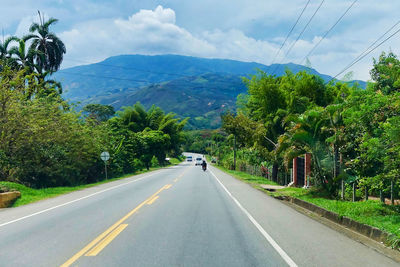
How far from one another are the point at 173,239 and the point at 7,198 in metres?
9.61

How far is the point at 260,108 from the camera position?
30375 mm

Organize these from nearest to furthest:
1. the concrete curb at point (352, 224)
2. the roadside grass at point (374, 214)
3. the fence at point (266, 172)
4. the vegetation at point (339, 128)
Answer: the concrete curb at point (352, 224) < the roadside grass at point (374, 214) < the vegetation at point (339, 128) < the fence at point (266, 172)

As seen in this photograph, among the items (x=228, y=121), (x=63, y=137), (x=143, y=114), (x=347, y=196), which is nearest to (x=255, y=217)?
(x=347, y=196)

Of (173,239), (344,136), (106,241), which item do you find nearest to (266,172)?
(344,136)

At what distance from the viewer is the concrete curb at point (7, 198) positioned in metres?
13.7

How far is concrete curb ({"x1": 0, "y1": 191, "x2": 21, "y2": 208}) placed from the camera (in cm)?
1368

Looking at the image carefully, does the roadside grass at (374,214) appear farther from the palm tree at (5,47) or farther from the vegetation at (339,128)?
the palm tree at (5,47)

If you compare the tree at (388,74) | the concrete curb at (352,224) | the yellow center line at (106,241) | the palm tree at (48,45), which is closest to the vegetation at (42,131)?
the palm tree at (48,45)

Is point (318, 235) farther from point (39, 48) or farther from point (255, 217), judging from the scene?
point (39, 48)

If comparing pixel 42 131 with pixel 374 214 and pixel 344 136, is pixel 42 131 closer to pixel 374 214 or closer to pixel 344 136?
pixel 344 136

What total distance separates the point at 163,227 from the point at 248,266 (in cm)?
355

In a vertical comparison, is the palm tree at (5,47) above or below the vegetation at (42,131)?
above

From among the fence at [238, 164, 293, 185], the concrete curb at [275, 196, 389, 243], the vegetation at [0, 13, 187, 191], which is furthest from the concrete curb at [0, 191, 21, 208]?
the fence at [238, 164, 293, 185]

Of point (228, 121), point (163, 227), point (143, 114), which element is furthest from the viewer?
point (143, 114)
